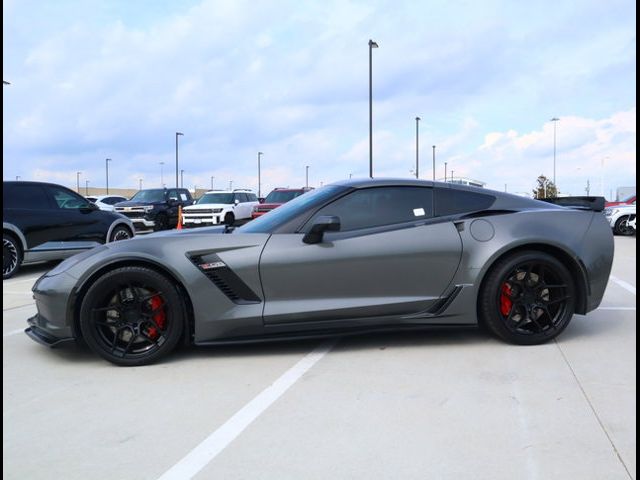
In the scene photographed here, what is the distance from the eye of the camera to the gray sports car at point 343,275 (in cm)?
411

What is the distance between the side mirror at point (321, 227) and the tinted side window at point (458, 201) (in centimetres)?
97

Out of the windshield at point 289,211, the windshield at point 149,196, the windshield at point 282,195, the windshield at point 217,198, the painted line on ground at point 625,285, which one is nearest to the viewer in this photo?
the windshield at point 289,211

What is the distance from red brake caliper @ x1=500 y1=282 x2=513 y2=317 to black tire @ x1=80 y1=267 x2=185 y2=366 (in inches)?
97.2

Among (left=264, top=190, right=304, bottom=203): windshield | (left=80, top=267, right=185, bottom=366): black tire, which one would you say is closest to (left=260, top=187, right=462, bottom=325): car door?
(left=80, top=267, right=185, bottom=366): black tire

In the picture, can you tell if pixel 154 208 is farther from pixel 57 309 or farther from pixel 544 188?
pixel 544 188

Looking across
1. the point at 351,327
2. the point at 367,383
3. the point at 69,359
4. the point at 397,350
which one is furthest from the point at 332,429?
the point at 69,359

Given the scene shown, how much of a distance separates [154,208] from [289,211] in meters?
18.2

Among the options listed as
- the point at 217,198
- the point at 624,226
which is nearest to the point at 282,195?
the point at 217,198

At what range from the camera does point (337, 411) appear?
3.25m

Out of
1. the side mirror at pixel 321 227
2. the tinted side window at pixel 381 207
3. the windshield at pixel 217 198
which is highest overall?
the windshield at pixel 217 198

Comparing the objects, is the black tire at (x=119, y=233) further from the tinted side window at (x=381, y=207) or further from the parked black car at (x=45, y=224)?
the tinted side window at (x=381, y=207)

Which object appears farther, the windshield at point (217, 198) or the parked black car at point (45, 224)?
the windshield at point (217, 198)

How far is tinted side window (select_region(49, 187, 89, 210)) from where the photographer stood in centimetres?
1002

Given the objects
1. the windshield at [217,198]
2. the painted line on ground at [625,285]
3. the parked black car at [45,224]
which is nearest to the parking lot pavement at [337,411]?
the painted line on ground at [625,285]
